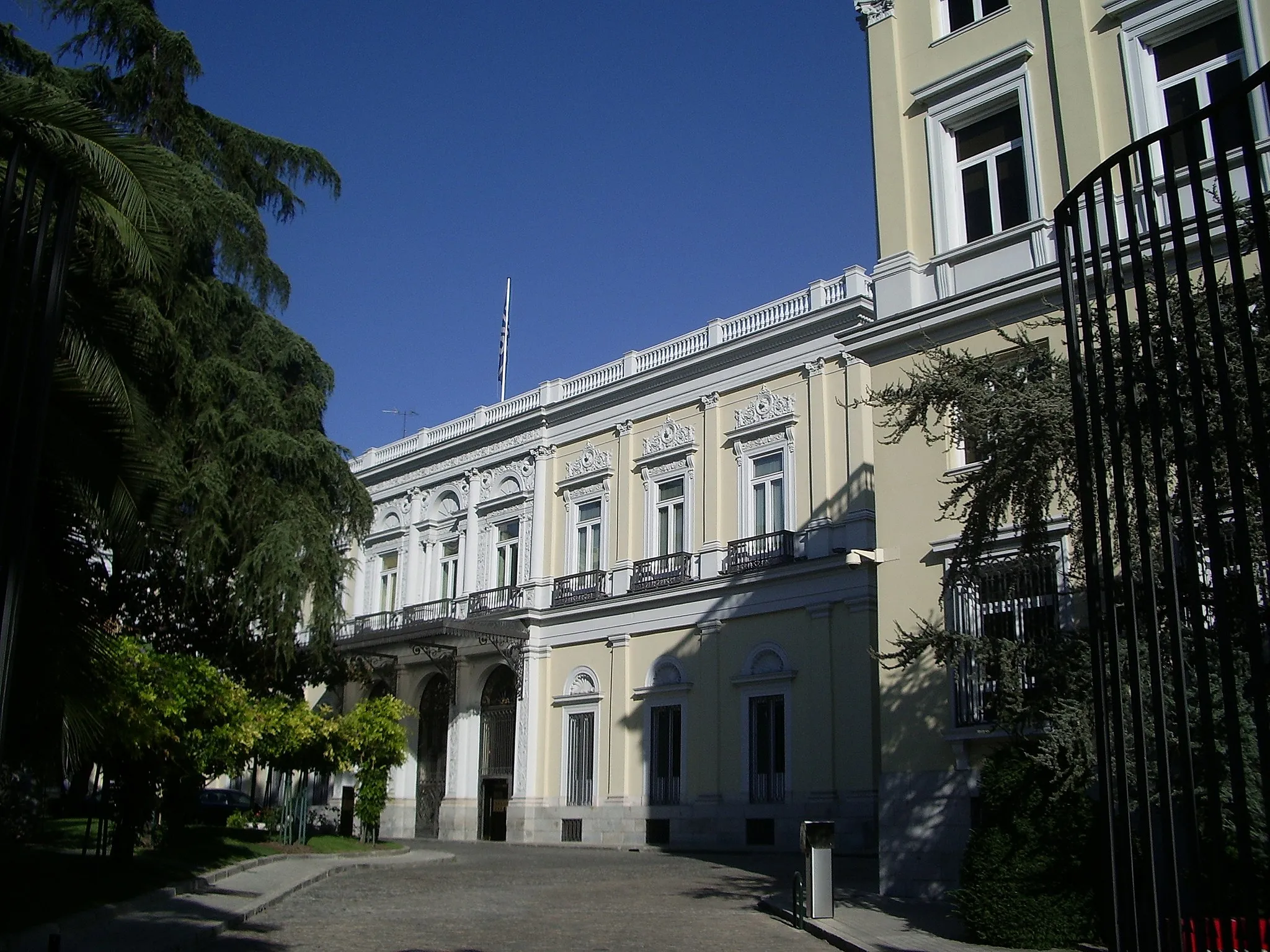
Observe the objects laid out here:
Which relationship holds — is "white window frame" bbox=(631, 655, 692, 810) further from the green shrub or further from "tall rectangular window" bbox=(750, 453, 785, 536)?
the green shrub

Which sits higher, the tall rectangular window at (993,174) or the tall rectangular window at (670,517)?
the tall rectangular window at (993,174)

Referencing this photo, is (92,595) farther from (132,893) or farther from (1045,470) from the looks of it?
(1045,470)

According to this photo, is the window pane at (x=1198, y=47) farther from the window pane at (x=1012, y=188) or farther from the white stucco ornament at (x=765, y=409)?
the white stucco ornament at (x=765, y=409)

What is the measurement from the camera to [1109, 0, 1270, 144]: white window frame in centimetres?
1432

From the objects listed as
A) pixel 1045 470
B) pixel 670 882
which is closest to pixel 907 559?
pixel 1045 470

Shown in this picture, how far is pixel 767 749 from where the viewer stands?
85.0ft

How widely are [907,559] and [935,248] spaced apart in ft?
14.1

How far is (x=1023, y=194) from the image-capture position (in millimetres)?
15672

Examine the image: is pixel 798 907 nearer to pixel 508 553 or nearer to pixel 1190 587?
pixel 1190 587

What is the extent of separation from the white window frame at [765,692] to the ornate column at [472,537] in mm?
10325

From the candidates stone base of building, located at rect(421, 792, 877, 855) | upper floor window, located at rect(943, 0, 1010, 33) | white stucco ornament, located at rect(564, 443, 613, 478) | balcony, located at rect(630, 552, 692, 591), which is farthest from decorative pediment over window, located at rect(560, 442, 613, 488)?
upper floor window, located at rect(943, 0, 1010, 33)

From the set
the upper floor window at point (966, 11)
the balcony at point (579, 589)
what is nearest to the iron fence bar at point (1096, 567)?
the upper floor window at point (966, 11)

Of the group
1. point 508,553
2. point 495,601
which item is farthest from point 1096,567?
point 508,553

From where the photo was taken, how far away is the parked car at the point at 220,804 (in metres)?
34.3
